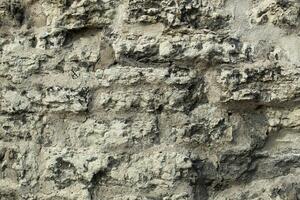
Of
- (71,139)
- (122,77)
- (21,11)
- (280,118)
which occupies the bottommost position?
(71,139)

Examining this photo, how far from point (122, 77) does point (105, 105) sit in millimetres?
115

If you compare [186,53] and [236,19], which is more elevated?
[236,19]

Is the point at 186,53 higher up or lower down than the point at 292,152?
higher up

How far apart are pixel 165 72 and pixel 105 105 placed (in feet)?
0.79

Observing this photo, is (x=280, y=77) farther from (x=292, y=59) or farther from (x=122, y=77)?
(x=122, y=77)

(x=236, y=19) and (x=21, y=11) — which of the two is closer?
(x=236, y=19)

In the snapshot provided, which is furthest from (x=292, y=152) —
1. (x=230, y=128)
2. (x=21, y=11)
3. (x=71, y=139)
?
(x=21, y=11)

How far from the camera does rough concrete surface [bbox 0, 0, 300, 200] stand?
1716 mm

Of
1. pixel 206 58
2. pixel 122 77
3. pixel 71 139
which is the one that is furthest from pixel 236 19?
pixel 71 139

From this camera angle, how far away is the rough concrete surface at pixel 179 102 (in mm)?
1716

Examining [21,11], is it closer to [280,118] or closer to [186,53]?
[186,53]

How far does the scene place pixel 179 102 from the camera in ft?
5.65

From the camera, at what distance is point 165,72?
5.64 feet

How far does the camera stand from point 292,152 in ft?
5.73
